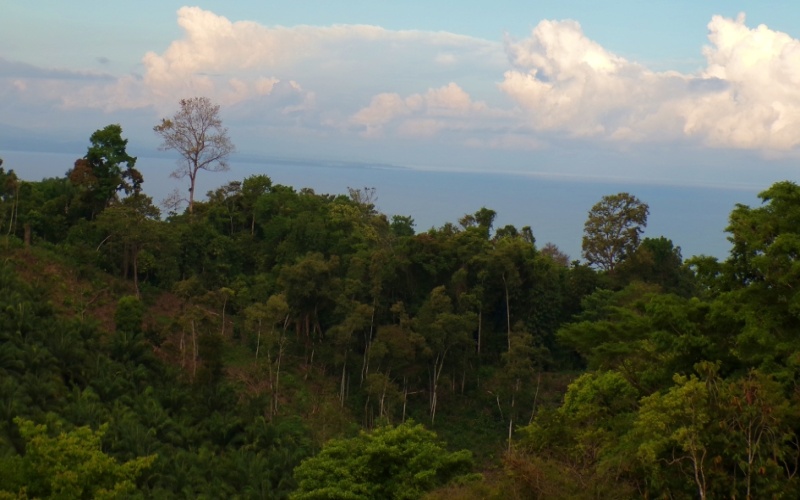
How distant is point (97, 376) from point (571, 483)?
12455 mm

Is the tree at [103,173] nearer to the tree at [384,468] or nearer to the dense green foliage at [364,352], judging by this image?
the dense green foliage at [364,352]

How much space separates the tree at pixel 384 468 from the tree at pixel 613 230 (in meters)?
20.0

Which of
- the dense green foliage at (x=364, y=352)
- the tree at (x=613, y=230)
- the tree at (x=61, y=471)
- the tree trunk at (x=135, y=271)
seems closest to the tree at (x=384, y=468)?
the dense green foliage at (x=364, y=352)

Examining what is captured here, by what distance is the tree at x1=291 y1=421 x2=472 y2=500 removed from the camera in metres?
13.3

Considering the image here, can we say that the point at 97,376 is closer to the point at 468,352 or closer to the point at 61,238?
the point at 61,238

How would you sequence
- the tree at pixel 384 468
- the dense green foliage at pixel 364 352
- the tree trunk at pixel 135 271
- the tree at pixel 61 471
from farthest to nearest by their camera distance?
1. the tree trunk at pixel 135 271
2. the tree at pixel 384 468
3. the tree at pixel 61 471
4. the dense green foliage at pixel 364 352

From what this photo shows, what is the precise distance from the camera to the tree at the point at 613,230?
32594mm

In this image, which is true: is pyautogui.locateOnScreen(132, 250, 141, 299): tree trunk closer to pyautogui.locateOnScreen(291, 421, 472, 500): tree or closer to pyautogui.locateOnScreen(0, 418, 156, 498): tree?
pyautogui.locateOnScreen(291, 421, 472, 500): tree

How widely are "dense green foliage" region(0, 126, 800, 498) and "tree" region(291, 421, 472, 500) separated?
0.12ft

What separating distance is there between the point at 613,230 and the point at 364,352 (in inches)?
458

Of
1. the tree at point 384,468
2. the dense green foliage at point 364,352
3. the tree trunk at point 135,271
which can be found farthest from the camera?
the tree trunk at point 135,271

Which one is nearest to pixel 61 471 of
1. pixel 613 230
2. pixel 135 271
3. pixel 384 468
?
pixel 384 468

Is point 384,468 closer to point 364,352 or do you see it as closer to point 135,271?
point 364,352

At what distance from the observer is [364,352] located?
26.0 meters
